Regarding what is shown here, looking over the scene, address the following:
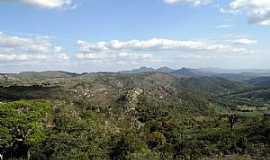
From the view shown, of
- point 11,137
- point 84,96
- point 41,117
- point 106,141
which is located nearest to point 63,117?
point 41,117

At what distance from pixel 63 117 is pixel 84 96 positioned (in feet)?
285

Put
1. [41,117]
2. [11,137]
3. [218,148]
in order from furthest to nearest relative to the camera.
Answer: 1. [41,117]
2. [11,137]
3. [218,148]

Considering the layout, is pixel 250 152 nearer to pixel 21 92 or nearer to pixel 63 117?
pixel 63 117

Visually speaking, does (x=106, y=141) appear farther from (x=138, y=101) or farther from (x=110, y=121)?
(x=138, y=101)

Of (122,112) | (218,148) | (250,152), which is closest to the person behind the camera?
(250,152)

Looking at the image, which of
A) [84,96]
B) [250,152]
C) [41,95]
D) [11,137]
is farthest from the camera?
[84,96]

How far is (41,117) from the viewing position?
10431cm

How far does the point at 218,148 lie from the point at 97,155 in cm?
2142

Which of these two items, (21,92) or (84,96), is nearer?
(21,92)

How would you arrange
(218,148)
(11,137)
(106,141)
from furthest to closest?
(11,137) < (106,141) < (218,148)

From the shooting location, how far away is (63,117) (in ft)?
346

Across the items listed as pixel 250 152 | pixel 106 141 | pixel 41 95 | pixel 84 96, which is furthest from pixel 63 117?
pixel 84 96

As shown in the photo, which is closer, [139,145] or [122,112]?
[139,145]

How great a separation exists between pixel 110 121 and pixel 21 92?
69175 mm
